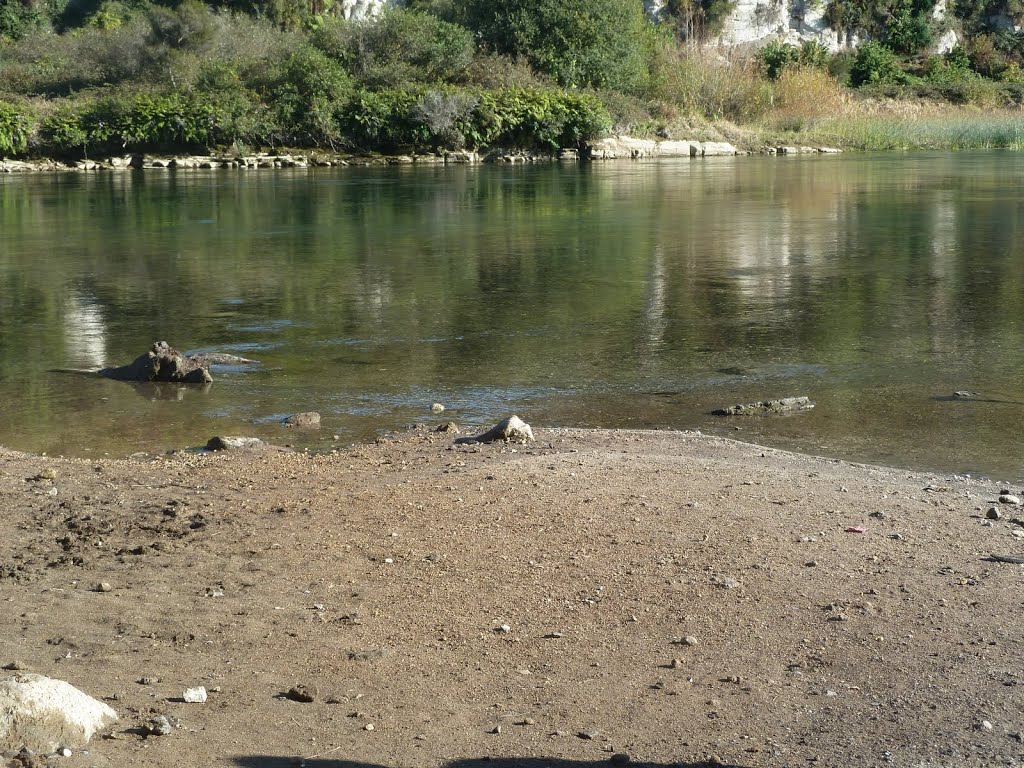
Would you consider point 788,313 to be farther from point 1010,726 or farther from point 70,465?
point 1010,726

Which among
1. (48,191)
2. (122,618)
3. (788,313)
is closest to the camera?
(122,618)

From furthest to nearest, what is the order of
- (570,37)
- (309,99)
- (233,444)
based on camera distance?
(570,37), (309,99), (233,444)

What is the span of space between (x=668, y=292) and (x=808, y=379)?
16.2 ft

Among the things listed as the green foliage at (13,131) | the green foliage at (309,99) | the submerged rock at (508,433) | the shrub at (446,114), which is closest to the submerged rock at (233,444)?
the submerged rock at (508,433)

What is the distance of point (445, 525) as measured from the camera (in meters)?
6.38

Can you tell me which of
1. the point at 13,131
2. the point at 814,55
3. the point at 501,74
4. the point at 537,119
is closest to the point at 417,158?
the point at 537,119

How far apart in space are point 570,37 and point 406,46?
8.34 meters

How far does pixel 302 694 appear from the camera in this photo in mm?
4488

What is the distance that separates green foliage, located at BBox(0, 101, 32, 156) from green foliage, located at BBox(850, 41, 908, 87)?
52.6 metres

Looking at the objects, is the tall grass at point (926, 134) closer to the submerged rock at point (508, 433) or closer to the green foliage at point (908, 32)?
the green foliage at point (908, 32)

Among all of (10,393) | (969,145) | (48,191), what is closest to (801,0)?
(969,145)

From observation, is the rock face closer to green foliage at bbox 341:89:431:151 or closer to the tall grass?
green foliage at bbox 341:89:431:151

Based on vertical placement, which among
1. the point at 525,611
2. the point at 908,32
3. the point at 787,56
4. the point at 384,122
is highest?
the point at 908,32

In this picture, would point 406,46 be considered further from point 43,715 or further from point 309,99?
point 43,715
